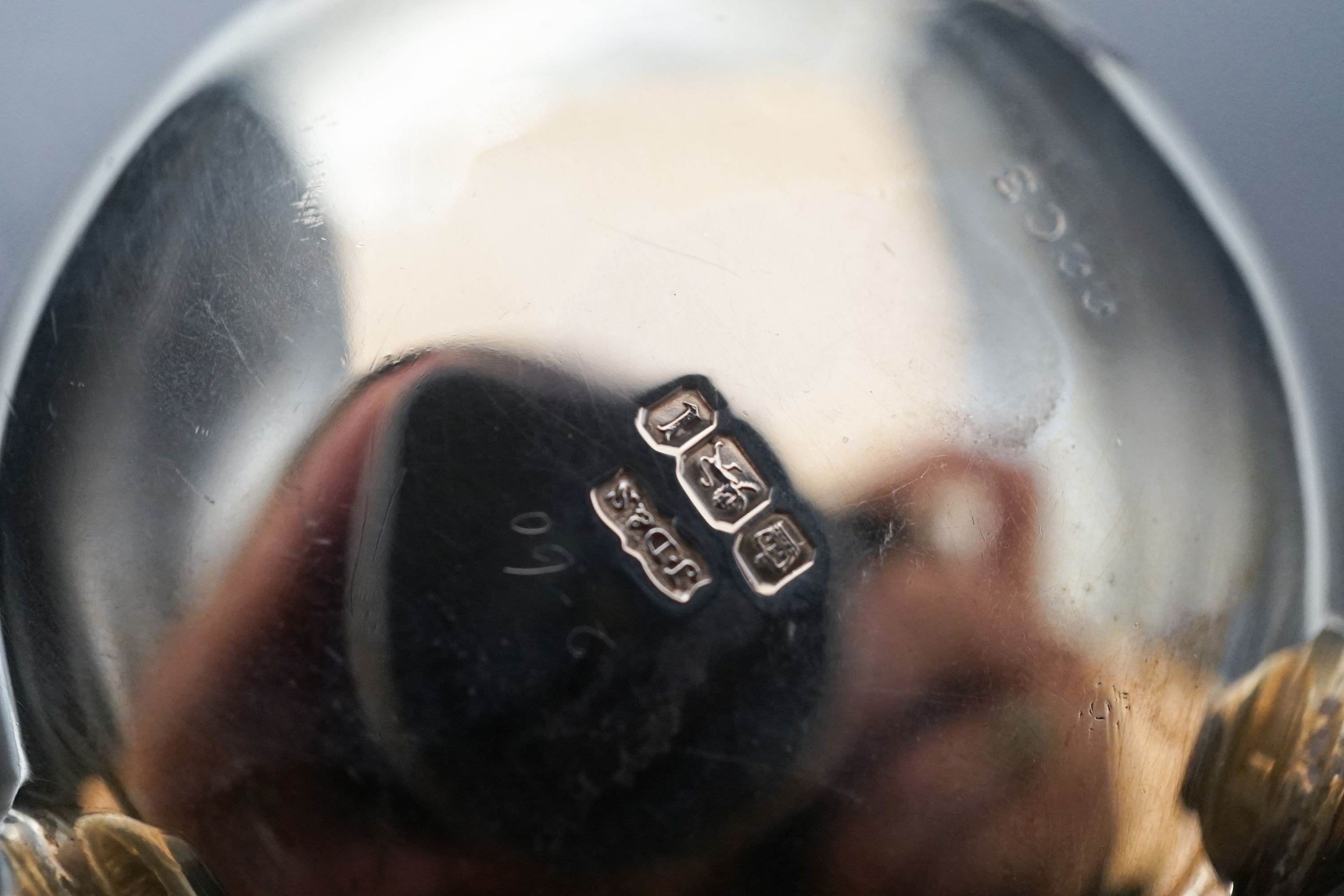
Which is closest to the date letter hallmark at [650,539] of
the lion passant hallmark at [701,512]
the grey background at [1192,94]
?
the lion passant hallmark at [701,512]

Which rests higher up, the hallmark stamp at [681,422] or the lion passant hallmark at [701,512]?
the hallmark stamp at [681,422]

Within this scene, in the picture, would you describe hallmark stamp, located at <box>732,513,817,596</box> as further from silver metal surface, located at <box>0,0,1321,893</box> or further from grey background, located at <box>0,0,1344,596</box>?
grey background, located at <box>0,0,1344,596</box>

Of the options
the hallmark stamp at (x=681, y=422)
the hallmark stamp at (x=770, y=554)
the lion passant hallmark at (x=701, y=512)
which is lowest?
the hallmark stamp at (x=770, y=554)

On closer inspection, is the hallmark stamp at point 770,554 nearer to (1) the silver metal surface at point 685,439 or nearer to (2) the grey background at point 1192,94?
(1) the silver metal surface at point 685,439

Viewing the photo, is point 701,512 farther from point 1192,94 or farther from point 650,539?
point 1192,94

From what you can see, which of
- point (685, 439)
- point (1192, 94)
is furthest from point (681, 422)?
point (1192, 94)

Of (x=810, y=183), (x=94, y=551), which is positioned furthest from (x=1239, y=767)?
(x=94, y=551)
